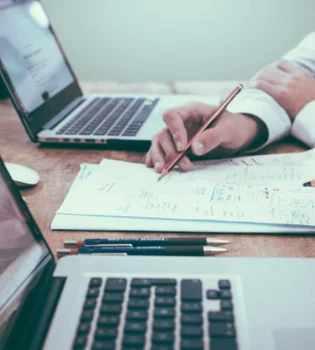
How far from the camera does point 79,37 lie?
172 centimetres

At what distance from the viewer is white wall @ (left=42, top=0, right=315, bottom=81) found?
1.60m

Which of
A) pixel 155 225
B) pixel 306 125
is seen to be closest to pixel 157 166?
pixel 155 225

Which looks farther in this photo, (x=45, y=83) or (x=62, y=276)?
(x=45, y=83)

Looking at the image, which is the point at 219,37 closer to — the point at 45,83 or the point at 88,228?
the point at 45,83

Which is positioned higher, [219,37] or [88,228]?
[88,228]

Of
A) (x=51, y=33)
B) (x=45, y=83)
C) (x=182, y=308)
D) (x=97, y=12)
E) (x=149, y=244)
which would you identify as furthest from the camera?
(x=97, y=12)

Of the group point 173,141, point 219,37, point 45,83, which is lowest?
point 219,37

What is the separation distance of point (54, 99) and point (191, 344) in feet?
2.18

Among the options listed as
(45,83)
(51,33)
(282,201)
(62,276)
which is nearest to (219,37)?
(51,33)

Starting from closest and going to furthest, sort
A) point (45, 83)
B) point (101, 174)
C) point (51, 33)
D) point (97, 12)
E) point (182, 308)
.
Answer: point (182, 308) < point (101, 174) < point (45, 83) < point (51, 33) < point (97, 12)

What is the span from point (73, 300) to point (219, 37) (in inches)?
57.8

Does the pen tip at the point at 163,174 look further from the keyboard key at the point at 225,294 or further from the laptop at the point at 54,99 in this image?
the keyboard key at the point at 225,294

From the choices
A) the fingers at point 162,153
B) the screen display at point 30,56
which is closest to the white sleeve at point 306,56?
the fingers at point 162,153

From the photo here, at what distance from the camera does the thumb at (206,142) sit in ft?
2.09
